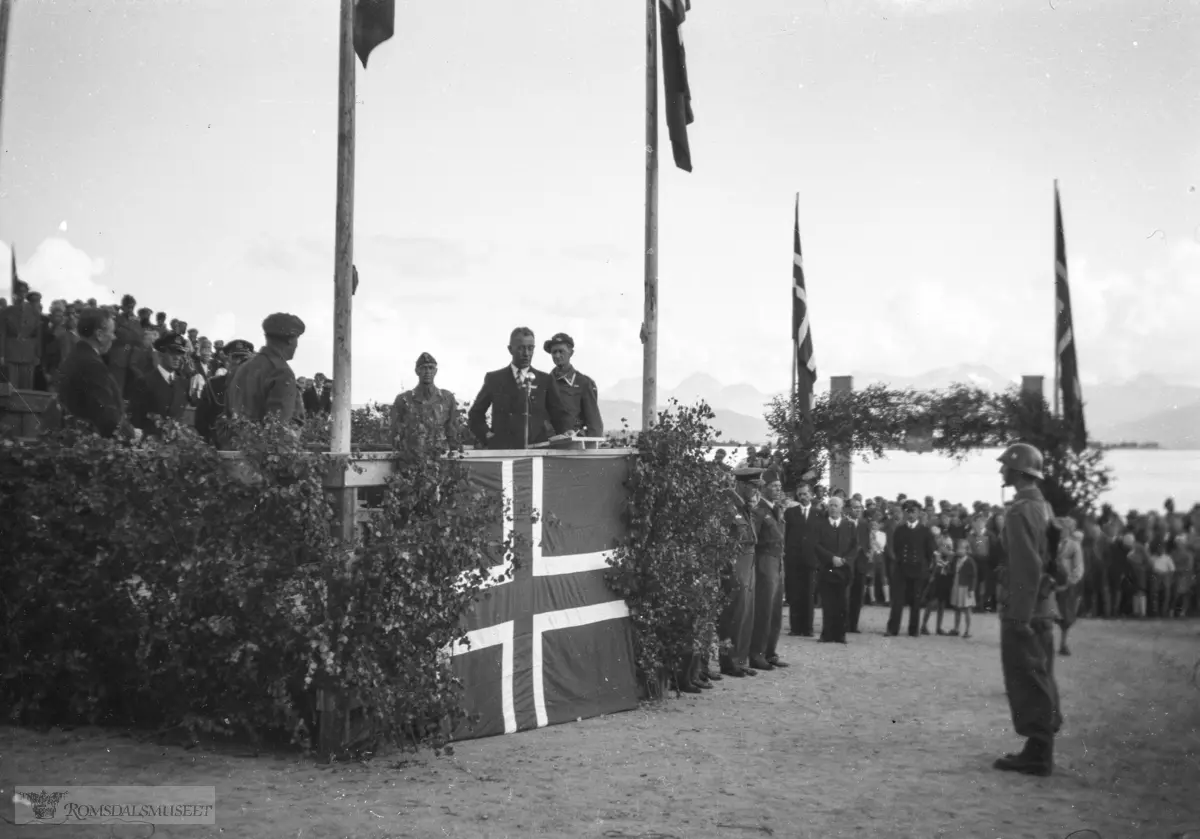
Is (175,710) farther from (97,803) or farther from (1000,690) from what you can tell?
(1000,690)

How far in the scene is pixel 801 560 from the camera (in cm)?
1708

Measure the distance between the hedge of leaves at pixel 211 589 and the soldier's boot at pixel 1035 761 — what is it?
153 inches

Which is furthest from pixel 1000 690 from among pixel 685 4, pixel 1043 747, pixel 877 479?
pixel 877 479

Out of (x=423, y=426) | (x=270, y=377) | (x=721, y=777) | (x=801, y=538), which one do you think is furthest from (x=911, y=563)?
(x=270, y=377)

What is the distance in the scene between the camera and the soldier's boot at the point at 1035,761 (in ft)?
26.3

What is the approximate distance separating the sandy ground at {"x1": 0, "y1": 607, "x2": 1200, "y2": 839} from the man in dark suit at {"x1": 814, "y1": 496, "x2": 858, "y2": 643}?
18.8ft

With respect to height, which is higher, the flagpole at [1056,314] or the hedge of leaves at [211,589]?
the flagpole at [1056,314]

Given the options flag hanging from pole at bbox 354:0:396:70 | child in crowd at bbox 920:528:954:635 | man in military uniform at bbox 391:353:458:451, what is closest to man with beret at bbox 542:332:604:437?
man in military uniform at bbox 391:353:458:451

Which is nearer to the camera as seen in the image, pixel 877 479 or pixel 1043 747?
pixel 1043 747

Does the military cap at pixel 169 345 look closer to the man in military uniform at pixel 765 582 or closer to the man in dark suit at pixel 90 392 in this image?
the man in dark suit at pixel 90 392

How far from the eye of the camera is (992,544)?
18.8 meters

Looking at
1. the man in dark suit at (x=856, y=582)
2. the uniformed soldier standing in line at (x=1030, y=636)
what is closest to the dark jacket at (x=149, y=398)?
the uniformed soldier standing in line at (x=1030, y=636)

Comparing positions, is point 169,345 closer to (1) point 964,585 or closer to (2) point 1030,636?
(2) point 1030,636

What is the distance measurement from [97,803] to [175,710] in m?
1.40
